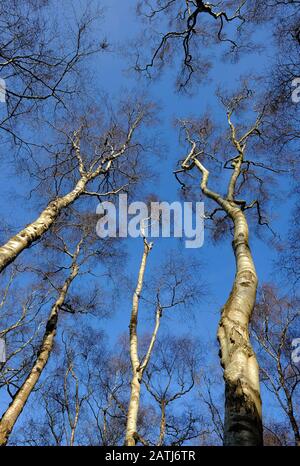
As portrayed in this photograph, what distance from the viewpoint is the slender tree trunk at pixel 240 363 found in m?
2.78

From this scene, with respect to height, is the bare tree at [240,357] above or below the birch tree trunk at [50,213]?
below

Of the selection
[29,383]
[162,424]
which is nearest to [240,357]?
[29,383]

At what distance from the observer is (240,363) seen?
338 cm

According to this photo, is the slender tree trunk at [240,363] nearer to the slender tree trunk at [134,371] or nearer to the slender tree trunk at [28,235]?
the slender tree trunk at [28,235]

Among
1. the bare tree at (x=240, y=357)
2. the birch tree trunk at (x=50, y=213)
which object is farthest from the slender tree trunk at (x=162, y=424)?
the bare tree at (x=240, y=357)

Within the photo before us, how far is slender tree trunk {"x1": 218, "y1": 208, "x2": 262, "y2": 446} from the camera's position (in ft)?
9.12

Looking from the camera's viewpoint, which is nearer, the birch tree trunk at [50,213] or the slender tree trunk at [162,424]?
the birch tree trunk at [50,213]

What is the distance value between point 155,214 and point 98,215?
84.4 inches

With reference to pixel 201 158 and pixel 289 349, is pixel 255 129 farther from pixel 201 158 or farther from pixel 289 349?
pixel 289 349

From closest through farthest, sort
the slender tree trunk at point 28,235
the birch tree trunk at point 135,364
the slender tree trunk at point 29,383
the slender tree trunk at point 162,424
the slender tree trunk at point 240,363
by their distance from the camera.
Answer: the slender tree trunk at point 240,363, the slender tree trunk at point 28,235, the birch tree trunk at point 135,364, the slender tree trunk at point 29,383, the slender tree trunk at point 162,424

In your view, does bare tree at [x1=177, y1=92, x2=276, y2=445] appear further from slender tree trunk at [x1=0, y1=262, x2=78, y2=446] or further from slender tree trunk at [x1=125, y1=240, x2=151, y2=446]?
slender tree trunk at [x1=0, y1=262, x2=78, y2=446]

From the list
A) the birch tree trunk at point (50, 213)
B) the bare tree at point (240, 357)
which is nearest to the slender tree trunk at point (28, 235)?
the birch tree trunk at point (50, 213)

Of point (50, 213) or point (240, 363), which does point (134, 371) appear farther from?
point (240, 363)

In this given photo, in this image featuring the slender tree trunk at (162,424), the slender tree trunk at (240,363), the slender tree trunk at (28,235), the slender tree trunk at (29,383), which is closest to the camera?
the slender tree trunk at (240,363)
